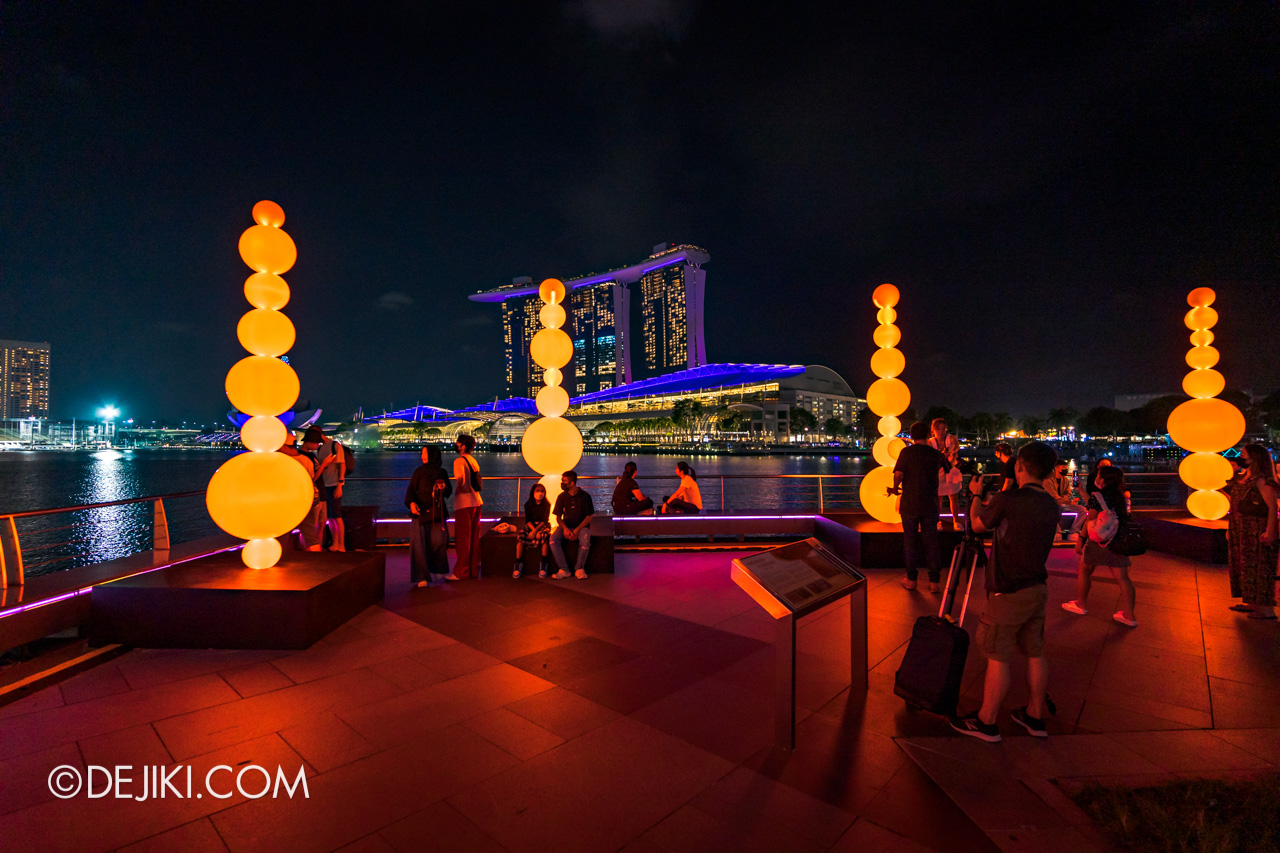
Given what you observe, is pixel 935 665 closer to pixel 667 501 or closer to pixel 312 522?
pixel 667 501

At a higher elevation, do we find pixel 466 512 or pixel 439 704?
pixel 466 512

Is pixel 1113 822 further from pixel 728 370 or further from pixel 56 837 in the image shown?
pixel 728 370

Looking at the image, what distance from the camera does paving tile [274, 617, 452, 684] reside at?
3865 mm

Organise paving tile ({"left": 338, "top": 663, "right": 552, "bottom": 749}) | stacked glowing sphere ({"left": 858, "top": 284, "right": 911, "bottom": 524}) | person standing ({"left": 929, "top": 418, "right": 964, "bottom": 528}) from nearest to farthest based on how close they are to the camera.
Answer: paving tile ({"left": 338, "top": 663, "right": 552, "bottom": 749}), person standing ({"left": 929, "top": 418, "right": 964, "bottom": 528}), stacked glowing sphere ({"left": 858, "top": 284, "right": 911, "bottom": 524})

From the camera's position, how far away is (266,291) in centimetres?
511

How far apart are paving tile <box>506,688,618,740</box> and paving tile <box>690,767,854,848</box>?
0.85 m

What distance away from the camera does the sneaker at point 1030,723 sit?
2965 mm

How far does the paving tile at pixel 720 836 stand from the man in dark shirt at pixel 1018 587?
139cm

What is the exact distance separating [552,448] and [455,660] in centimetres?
347

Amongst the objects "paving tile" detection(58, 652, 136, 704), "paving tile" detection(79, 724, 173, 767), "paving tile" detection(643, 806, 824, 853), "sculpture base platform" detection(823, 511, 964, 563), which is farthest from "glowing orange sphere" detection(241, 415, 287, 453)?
"sculpture base platform" detection(823, 511, 964, 563)

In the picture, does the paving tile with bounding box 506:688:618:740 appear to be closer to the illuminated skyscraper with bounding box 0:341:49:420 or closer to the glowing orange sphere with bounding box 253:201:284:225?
the glowing orange sphere with bounding box 253:201:284:225

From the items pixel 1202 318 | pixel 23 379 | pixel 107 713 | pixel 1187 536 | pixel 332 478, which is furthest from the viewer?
pixel 23 379

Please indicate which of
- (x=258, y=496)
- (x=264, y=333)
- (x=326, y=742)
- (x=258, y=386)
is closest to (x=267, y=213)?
(x=264, y=333)

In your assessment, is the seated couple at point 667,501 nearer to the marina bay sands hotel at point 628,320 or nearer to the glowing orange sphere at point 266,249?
the glowing orange sphere at point 266,249
